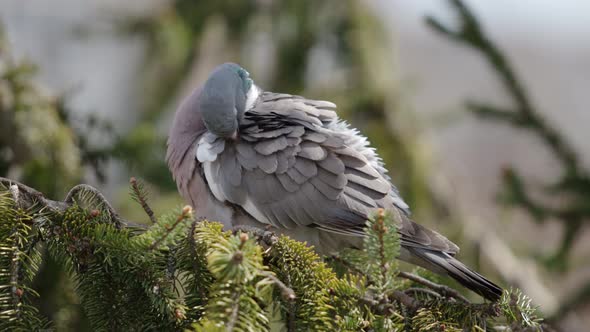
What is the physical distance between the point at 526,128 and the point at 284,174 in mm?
1703

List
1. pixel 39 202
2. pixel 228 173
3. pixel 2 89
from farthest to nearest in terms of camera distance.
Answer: pixel 2 89
pixel 228 173
pixel 39 202

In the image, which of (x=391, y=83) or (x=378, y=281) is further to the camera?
(x=391, y=83)

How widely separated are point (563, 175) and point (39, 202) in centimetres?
294

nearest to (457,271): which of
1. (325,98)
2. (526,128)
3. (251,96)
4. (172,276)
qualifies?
(172,276)

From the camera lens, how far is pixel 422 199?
16.1ft

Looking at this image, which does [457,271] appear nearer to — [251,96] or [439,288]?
[439,288]

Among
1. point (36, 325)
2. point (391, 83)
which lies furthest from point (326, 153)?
point (391, 83)

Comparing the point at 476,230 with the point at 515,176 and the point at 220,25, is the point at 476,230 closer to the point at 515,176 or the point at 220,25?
the point at 515,176

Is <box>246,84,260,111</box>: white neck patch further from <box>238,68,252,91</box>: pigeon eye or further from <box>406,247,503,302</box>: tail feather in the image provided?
<box>406,247,503,302</box>: tail feather

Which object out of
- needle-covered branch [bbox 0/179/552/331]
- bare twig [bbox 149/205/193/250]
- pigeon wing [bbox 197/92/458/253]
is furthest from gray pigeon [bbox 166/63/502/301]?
bare twig [bbox 149/205/193/250]

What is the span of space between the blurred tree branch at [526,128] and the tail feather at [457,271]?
1.44 meters

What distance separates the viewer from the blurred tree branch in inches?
147

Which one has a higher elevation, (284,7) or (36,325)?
(284,7)

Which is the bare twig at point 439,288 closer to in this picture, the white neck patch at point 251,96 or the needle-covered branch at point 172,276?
the needle-covered branch at point 172,276
